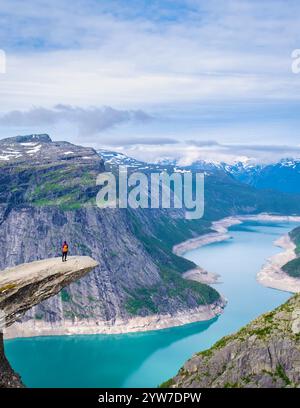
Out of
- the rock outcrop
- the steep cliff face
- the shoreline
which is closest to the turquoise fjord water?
the shoreline

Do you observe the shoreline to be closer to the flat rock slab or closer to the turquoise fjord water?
the turquoise fjord water

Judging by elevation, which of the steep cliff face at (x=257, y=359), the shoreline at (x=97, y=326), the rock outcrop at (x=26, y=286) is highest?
the rock outcrop at (x=26, y=286)

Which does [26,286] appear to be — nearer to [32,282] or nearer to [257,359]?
[32,282]

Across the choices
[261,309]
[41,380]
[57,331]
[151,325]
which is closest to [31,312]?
[57,331]

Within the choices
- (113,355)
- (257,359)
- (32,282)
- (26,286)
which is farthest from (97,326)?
(26,286)

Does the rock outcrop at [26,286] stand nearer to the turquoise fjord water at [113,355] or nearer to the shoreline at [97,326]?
the turquoise fjord water at [113,355]

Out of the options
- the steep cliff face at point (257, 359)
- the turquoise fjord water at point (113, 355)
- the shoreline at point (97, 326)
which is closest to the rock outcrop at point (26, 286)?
the steep cliff face at point (257, 359)
